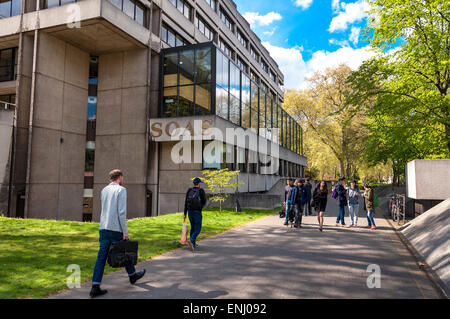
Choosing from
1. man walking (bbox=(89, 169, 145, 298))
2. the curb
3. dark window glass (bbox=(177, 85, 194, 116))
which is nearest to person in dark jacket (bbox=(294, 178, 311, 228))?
the curb

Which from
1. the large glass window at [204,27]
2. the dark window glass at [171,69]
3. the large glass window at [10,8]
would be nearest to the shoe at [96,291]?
the dark window glass at [171,69]

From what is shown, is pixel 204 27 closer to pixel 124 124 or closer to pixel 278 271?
pixel 124 124

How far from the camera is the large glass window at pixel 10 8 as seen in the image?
63.7ft

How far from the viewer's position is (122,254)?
14.6 ft

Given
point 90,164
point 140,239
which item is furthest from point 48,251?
point 90,164

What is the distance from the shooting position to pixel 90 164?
2098cm

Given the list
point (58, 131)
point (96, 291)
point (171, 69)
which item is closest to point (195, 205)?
point (96, 291)

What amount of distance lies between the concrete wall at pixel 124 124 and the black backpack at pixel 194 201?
13570 millimetres

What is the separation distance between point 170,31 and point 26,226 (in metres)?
18.3

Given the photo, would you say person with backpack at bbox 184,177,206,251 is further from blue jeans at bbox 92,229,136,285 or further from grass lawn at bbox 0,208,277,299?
blue jeans at bbox 92,229,136,285

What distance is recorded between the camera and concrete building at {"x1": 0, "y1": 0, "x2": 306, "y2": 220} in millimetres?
17406

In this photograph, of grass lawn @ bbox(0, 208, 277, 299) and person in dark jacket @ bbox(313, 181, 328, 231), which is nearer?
grass lawn @ bbox(0, 208, 277, 299)

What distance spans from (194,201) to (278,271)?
2.61m

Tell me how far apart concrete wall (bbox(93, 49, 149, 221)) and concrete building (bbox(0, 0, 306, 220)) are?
0.07 meters
